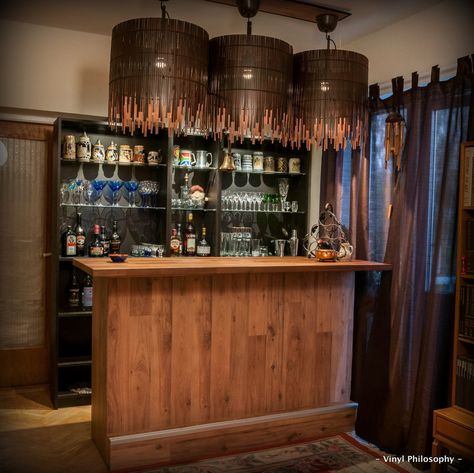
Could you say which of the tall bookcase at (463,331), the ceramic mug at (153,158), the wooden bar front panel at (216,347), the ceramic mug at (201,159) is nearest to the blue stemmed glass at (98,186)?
the ceramic mug at (153,158)

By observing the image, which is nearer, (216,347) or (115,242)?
(216,347)

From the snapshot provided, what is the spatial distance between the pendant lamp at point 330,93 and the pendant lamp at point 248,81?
23 centimetres

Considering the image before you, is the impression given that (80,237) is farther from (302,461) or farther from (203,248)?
(302,461)

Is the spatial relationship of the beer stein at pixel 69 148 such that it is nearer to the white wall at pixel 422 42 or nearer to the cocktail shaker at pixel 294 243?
the cocktail shaker at pixel 294 243

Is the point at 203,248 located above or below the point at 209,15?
below

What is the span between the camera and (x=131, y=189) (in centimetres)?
434

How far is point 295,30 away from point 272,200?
142 cm

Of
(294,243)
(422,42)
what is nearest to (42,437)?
(294,243)

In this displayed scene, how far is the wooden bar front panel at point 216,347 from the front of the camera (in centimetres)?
307

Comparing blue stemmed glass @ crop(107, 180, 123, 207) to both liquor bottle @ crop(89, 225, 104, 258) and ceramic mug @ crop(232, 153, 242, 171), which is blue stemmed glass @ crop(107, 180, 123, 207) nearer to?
liquor bottle @ crop(89, 225, 104, 258)

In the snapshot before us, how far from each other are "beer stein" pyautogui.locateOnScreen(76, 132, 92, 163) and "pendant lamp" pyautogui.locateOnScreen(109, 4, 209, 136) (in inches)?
62.2

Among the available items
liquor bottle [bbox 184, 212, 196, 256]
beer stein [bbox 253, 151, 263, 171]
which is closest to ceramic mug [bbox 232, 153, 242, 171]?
beer stein [bbox 253, 151, 263, 171]

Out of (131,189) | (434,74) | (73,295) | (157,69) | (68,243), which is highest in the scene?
(434,74)

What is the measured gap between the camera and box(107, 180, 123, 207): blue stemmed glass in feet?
14.0
